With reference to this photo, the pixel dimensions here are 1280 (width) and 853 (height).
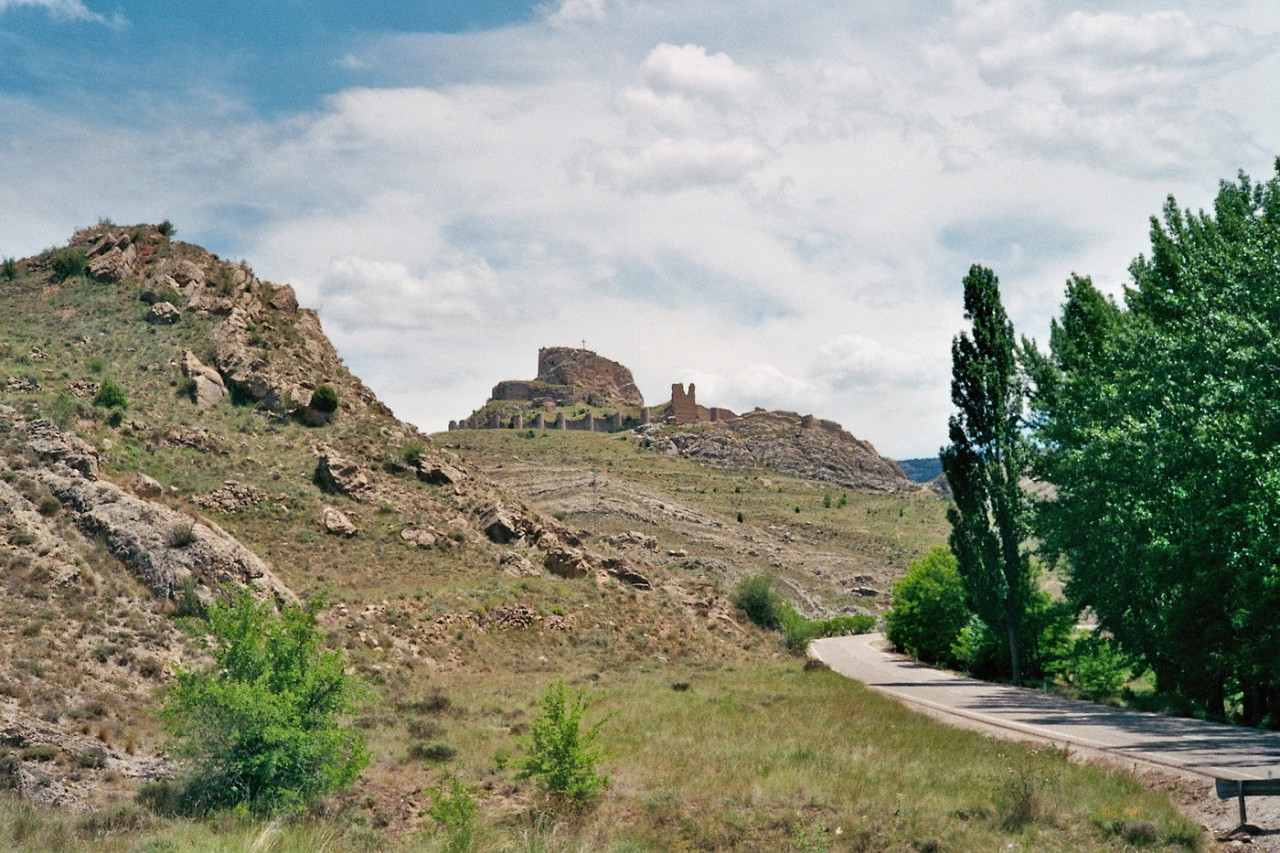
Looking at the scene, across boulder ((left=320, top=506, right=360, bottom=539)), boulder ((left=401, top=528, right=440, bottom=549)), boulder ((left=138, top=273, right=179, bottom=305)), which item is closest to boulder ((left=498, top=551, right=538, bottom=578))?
boulder ((left=401, top=528, right=440, bottom=549))

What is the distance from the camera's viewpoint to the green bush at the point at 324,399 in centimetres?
4575

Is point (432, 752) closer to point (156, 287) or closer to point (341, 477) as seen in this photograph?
point (341, 477)

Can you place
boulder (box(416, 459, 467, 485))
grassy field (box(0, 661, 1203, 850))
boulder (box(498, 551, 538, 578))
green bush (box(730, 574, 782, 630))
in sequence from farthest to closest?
green bush (box(730, 574, 782, 630)) < boulder (box(416, 459, 467, 485)) < boulder (box(498, 551, 538, 578)) < grassy field (box(0, 661, 1203, 850))

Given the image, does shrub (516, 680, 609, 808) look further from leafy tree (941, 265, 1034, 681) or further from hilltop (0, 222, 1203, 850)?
leafy tree (941, 265, 1034, 681)

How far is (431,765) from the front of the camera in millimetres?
16812

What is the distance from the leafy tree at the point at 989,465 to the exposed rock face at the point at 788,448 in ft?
310

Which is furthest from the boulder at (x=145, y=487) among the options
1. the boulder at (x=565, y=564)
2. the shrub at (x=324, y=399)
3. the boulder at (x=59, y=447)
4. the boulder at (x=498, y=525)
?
the boulder at (x=565, y=564)

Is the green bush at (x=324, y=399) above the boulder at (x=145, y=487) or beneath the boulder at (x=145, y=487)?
above

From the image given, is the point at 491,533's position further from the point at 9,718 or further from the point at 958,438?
the point at 9,718

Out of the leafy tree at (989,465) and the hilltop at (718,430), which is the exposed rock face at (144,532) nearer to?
the leafy tree at (989,465)

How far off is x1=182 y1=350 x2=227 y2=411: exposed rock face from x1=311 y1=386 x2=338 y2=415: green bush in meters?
4.11

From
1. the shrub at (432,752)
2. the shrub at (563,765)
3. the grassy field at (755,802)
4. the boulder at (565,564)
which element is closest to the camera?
the grassy field at (755,802)

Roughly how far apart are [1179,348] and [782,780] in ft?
44.7

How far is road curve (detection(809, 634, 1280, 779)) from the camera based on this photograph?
45.8ft
